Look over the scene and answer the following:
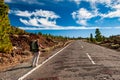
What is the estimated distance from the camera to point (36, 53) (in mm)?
14117

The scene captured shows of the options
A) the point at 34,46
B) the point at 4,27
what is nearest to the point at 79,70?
the point at 34,46

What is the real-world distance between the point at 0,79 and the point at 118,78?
5.09 m

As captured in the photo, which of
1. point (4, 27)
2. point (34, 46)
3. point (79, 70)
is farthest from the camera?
point (4, 27)

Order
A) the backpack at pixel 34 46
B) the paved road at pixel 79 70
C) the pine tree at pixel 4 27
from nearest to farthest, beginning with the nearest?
the paved road at pixel 79 70
the backpack at pixel 34 46
the pine tree at pixel 4 27

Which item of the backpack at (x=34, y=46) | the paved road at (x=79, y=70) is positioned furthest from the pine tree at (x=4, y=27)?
the backpack at (x=34, y=46)

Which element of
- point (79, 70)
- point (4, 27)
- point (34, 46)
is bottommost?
point (79, 70)

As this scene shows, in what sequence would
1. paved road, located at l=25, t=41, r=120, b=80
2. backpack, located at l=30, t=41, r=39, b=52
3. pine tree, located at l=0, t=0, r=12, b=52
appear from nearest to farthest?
paved road, located at l=25, t=41, r=120, b=80, backpack, located at l=30, t=41, r=39, b=52, pine tree, located at l=0, t=0, r=12, b=52

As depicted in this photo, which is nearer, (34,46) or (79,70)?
(79,70)

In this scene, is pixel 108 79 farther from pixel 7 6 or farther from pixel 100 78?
pixel 7 6

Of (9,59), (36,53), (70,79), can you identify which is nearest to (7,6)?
(9,59)

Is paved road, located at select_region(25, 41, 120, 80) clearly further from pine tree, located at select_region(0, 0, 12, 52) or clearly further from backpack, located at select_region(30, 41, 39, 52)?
pine tree, located at select_region(0, 0, 12, 52)

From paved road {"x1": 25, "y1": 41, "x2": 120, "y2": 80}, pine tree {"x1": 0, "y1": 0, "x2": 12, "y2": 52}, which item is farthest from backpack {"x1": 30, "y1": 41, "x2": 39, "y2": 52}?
pine tree {"x1": 0, "y1": 0, "x2": 12, "y2": 52}

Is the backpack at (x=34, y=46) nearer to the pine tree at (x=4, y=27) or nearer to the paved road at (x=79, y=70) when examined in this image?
the paved road at (x=79, y=70)

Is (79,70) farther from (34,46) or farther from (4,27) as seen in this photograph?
(4,27)
